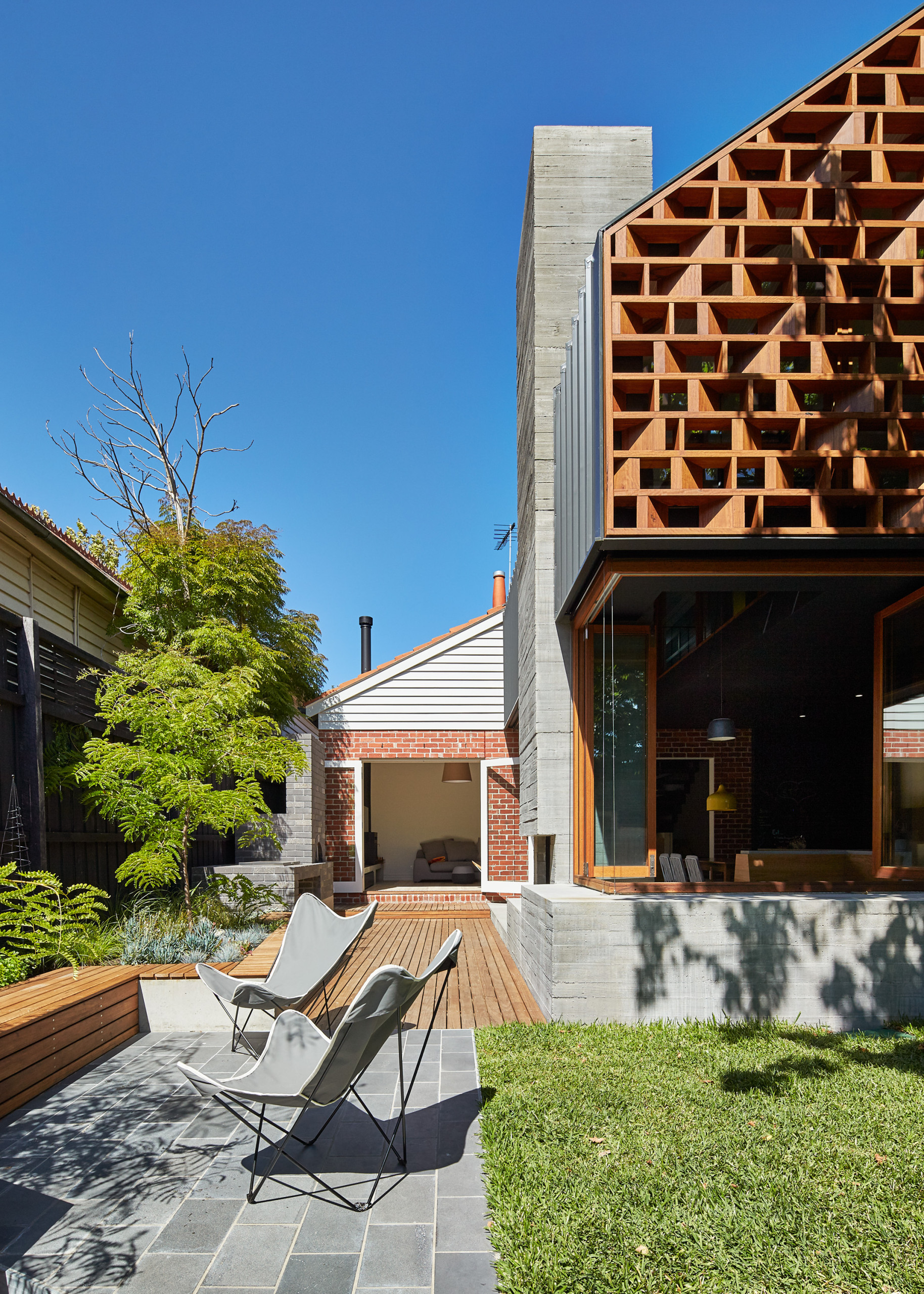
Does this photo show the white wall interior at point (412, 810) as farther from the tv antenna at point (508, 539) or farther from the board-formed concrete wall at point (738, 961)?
the board-formed concrete wall at point (738, 961)

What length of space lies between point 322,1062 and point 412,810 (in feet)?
46.5

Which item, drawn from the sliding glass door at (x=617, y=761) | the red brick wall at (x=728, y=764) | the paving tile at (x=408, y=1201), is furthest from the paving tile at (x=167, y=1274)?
the red brick wall at (x=728, y=764)

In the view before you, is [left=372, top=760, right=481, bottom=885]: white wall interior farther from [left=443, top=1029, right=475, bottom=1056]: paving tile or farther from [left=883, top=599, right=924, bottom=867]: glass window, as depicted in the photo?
[left=443, top=1029, right=475, bottom=1056]: paving tile

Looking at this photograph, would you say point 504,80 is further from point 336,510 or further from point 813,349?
point 336,510

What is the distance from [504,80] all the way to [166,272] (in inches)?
248

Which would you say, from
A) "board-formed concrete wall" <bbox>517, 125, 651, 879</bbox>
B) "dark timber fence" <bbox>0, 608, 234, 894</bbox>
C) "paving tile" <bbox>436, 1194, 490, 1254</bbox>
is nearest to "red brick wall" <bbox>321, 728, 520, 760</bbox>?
"board-formed concrete wall" <bbox>517, 125, 651, 879</bbox>

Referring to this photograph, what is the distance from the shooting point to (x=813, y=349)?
5.18m

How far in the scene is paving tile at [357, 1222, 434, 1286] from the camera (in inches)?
95.0

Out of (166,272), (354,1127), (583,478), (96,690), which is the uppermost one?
(166,272)

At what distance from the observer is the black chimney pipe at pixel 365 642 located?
58.3ft

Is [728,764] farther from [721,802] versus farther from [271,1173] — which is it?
[271,1173]

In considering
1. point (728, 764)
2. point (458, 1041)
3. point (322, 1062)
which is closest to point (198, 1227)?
point (322, 1062)

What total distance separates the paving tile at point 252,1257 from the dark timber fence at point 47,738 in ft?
11.9

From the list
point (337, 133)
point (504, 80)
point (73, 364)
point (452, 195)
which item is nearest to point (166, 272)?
point (73, 364)
